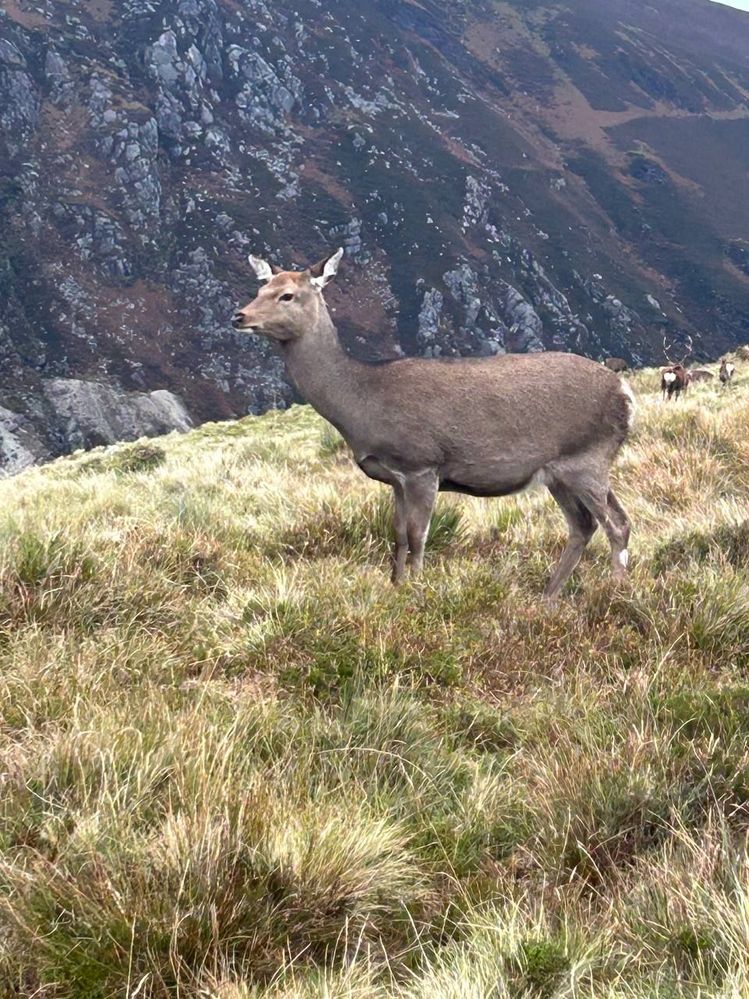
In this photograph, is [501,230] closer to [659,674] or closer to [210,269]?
[210,269]

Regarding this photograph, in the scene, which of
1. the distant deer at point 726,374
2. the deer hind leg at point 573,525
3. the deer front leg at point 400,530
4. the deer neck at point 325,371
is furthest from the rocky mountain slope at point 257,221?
the deer hind leg at point 573,525

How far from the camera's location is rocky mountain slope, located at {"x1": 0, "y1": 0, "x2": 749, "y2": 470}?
362 ft

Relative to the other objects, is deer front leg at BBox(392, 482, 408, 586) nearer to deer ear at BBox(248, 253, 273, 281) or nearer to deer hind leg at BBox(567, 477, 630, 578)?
deer hind leg at BBox(567, 477, 630, 578)

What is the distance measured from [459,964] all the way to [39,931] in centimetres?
119

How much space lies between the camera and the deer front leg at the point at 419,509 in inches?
267

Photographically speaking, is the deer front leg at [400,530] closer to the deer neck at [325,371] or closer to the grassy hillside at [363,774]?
the grassy hillside at [363,774]

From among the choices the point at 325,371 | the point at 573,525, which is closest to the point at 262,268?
the point at 325,371

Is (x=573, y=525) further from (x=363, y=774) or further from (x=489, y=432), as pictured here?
(x=363, y=774)

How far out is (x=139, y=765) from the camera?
3.03 meters

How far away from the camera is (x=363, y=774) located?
3.58 metres

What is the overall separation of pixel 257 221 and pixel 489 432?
13419 centimetres

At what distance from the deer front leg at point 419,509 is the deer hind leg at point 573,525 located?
3.50ft

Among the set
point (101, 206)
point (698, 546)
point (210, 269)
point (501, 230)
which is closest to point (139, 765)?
point (698, 546)

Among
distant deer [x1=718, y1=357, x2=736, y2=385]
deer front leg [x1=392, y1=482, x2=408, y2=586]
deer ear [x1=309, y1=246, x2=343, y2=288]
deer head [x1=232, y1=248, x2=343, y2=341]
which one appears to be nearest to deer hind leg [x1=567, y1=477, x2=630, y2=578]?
deer front leg [x1=392, y1=482, x2=408, y2=586]
